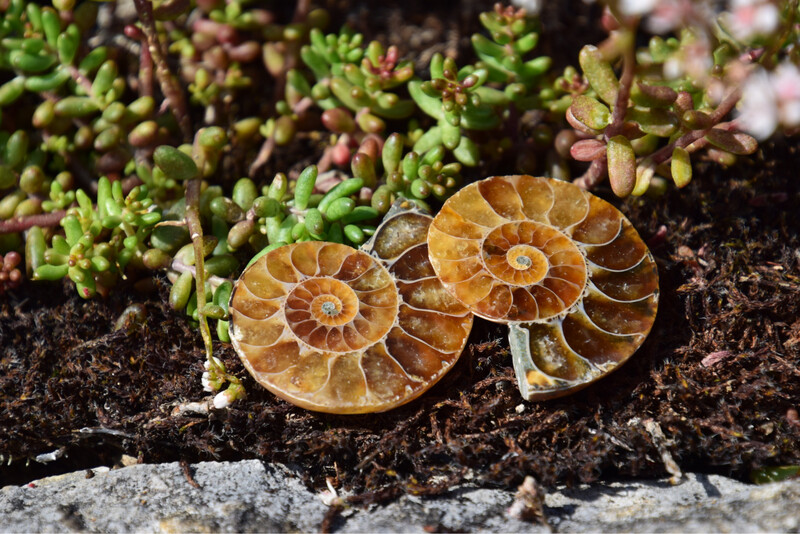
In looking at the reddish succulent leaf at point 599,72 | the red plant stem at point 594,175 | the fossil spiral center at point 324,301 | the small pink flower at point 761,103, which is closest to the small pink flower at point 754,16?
the small pink flower at point 761,103

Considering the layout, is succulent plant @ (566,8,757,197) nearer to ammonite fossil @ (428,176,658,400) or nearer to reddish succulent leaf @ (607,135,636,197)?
reddish succulent leaf @ (607,135,636,197)

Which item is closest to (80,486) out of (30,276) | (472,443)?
(30,276)

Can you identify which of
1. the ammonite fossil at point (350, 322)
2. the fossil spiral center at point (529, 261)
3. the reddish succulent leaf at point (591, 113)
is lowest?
the ammonite fossil at point (350, 322)

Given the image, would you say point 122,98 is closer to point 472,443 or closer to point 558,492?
point 472,443

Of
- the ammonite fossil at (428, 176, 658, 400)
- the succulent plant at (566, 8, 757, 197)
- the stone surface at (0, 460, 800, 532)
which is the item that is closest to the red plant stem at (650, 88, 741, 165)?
the succulent plant at (566, 8, 757, 197)

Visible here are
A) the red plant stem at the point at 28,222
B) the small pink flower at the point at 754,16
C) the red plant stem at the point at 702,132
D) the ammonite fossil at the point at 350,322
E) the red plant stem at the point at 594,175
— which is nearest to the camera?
the small pink flower at the point at 754,16

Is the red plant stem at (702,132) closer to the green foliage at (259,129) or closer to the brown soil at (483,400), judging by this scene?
the green foliage at (259,129)

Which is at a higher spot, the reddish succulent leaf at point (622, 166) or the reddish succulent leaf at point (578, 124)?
the reddish succulent leaf at point (578, 124)
